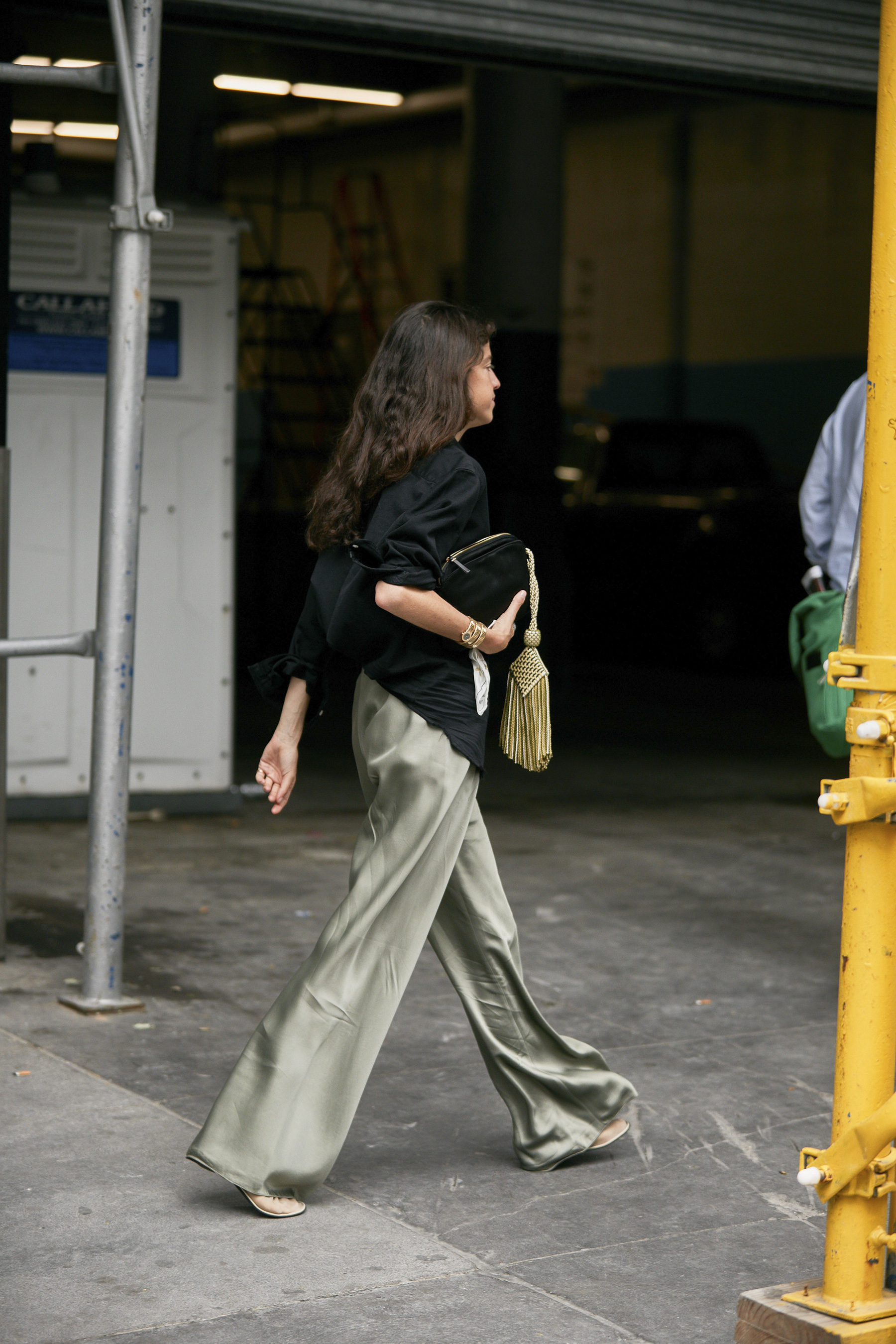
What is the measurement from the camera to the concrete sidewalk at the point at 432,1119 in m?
3.12

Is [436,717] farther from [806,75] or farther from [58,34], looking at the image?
[58,34]

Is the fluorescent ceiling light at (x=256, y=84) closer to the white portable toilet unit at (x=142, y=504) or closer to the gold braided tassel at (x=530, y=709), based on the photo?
the white portable toilet unit at (x=142, y=504)

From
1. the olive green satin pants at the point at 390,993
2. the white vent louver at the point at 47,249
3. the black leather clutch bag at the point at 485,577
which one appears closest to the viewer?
the olive green satin pants at the point at 390,993

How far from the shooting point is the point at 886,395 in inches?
108

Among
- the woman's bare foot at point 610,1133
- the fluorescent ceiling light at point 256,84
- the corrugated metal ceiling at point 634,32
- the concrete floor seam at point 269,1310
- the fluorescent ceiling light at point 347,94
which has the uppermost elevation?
the fluorescent ceiling light at point 347,94

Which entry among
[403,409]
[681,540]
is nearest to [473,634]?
[403,409]

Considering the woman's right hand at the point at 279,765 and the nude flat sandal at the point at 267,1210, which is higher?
the woman's right hand at the point at 279,765

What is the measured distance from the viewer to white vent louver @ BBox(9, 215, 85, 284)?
294 inches

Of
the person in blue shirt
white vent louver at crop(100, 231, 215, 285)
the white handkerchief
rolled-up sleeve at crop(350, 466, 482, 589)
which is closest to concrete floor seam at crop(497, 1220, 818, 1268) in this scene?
the white handkerchief

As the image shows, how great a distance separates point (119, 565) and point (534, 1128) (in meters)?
1.94

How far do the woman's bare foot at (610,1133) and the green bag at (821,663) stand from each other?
161cm

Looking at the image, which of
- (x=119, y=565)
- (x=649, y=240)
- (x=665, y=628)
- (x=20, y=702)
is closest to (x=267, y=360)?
(x=665, y=628)

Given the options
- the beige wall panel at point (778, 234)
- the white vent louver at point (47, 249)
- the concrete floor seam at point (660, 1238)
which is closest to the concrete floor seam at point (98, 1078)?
the concrete floor seam at point (660, 1238)

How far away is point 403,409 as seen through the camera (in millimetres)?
3598
